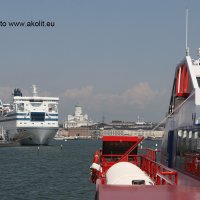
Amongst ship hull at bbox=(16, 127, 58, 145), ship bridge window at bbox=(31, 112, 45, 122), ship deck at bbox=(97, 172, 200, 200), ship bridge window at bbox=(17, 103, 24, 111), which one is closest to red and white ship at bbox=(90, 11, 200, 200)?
ship deck at bbox=(97, 172, 200, 200)

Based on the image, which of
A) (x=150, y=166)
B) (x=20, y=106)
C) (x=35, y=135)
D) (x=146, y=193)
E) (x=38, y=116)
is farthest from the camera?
(x=20, y=106)

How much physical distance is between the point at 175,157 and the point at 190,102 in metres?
3.95

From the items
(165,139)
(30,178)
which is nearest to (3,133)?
(30,178)

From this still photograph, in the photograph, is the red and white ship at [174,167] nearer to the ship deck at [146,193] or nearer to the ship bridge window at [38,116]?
the ship deck at [146,193]

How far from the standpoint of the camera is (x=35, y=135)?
166125 millimetres

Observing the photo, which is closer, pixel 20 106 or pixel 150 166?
pixel 150 166

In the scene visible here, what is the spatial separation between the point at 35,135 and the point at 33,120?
5.68 m

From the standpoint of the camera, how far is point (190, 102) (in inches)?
799

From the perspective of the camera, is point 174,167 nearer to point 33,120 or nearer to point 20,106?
point 33,120

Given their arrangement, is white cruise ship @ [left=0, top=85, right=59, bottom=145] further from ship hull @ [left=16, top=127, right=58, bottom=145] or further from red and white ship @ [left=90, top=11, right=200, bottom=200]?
red and white ship @ [left=90, top=11, right=200, bottom=200]

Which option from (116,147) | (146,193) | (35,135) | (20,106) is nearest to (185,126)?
(146,193)

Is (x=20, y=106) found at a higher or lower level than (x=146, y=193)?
higher

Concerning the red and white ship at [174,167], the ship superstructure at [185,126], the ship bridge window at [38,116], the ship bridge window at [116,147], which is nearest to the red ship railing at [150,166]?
the red and white ship at [174,167]

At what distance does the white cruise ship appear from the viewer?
545 ft
